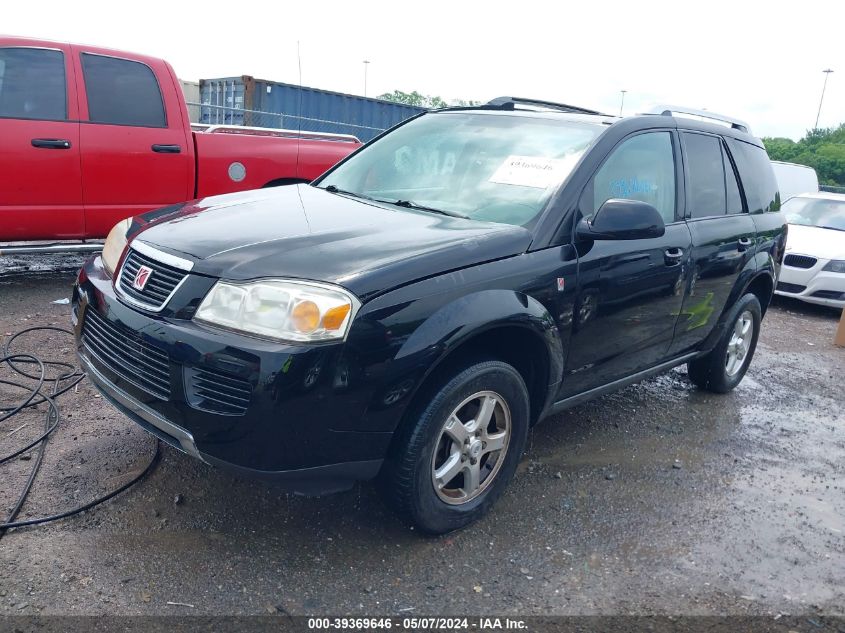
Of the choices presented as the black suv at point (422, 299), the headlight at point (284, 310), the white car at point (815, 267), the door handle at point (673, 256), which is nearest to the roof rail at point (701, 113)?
the black suv at point (422, 299)

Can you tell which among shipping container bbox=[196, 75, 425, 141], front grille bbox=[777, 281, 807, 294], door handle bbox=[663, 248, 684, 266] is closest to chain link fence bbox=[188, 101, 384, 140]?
shipping container bbox=[196, 75, 425, 141]

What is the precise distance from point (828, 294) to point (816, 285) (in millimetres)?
179

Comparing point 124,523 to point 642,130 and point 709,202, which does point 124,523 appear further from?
point 709,202

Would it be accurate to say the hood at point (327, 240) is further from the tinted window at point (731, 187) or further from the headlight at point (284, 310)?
the tinted window at point (731, 187)

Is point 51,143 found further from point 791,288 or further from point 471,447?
point 791,288

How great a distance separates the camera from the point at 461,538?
300cm

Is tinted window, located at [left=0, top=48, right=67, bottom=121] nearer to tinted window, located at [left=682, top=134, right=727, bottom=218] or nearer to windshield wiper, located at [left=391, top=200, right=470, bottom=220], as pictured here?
windshield wiper, located at [left=391, top=200, right=470, bottom=220]

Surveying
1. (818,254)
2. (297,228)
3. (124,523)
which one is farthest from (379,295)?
(818,254)

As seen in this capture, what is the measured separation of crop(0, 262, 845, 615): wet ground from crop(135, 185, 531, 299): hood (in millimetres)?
1072

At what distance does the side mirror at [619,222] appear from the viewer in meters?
3.12

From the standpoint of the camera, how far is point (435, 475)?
2.84 metres

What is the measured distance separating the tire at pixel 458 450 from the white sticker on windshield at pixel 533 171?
927 millimetres

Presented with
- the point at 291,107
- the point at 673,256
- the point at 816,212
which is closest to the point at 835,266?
the point at 816,212

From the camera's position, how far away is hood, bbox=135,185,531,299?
2545 millimetres
